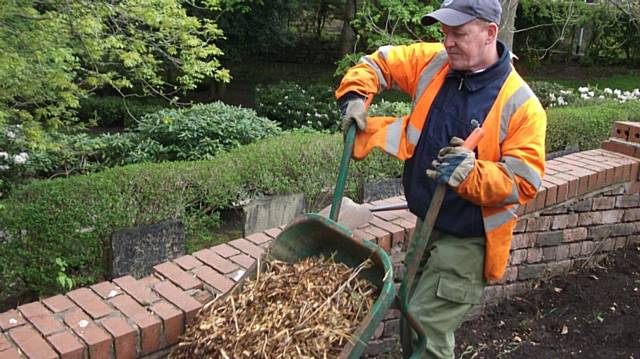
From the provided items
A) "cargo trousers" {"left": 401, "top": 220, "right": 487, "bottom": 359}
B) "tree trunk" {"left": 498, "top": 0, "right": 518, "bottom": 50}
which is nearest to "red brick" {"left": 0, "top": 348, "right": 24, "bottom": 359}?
"cargo trousers" {"left": 401, "top": 220, "right": 487, "bottom": 359}

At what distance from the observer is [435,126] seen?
263 cm

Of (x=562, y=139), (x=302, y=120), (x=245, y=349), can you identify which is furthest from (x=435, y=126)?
(x=302, y=120)

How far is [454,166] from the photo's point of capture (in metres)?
2.27

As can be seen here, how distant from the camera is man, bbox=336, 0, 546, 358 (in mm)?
2385

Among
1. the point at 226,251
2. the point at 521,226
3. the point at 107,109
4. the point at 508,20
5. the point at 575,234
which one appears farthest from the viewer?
the point at 107,109

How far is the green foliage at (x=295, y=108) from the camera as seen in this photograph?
34.3 ft

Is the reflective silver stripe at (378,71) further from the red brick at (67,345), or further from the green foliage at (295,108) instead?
the green foliage at (295,108)

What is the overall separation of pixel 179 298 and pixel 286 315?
649mm

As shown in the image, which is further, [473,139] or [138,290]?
[138,290]

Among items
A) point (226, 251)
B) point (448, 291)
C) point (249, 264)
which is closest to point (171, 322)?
point (249, 264)

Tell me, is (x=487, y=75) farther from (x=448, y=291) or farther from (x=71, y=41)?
(x=71, y=41)

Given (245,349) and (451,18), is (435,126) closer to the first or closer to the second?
(451,18)

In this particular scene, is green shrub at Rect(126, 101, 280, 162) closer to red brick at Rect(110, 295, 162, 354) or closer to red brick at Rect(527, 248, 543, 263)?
red brick at Rect(527, 248, 543, 263)

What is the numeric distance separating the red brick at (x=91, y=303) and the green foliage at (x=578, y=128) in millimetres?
5301
